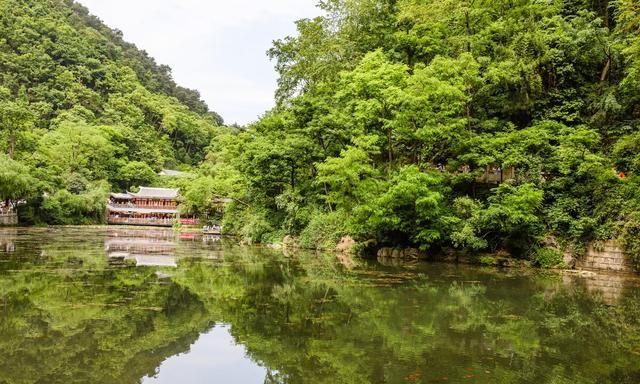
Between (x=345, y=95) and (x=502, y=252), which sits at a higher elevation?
(x=345, y=95)

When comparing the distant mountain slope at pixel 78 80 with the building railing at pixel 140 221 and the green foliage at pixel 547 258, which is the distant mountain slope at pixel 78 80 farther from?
the green foliage at pixel 547 258

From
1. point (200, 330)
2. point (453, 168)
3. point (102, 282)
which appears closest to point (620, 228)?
point (453, 168)

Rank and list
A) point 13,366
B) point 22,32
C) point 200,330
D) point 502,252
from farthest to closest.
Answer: point 22,32, point 502,252, point 200,330, point 13,366

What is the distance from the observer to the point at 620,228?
17.0 metres

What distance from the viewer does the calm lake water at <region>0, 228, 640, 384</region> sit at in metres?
5.51

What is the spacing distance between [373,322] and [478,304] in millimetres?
3298

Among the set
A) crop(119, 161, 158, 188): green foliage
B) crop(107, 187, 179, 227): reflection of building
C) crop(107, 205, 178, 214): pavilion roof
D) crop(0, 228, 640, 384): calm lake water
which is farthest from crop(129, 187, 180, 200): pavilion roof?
crop(0, 228, 640, 384): calm lake water

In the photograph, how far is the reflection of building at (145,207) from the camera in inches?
2304

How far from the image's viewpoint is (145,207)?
198ft

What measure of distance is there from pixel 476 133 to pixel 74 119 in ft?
184

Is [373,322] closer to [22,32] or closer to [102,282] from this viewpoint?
[102,282]

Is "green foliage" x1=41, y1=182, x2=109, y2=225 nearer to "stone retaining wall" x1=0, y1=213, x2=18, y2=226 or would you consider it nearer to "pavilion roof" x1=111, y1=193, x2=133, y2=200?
"stone retaining wall" x1=0, y1=213, x2=18, y2=226

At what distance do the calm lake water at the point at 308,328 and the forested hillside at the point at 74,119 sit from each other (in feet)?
92.0

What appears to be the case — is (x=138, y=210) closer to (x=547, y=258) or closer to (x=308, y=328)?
(x=547, y=258)
